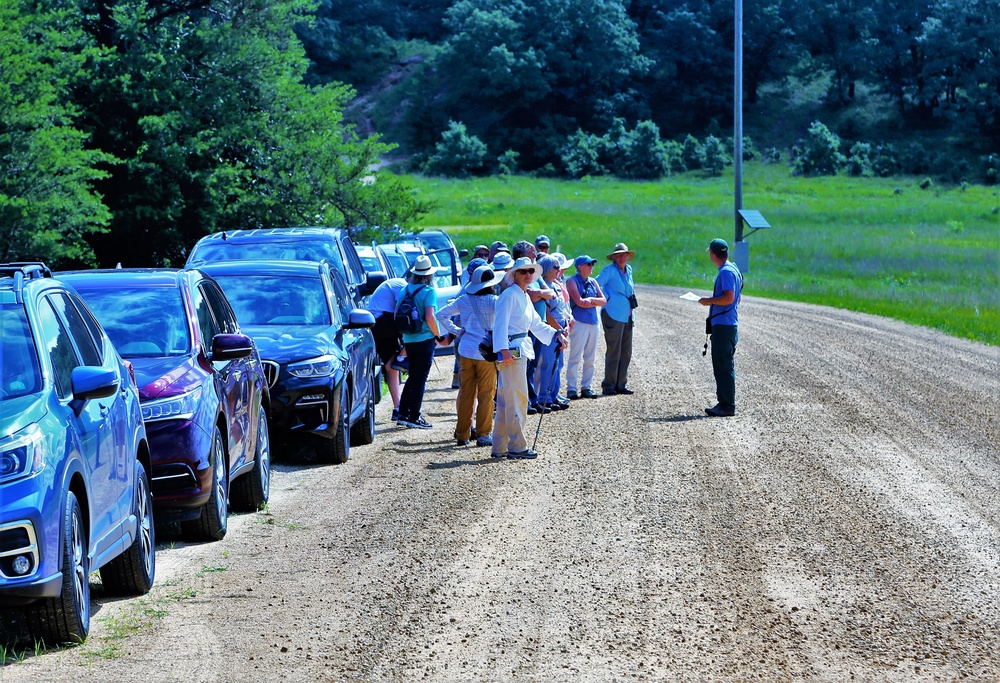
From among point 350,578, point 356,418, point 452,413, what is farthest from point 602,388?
point 350,578

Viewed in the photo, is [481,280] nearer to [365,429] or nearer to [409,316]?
[409,316]

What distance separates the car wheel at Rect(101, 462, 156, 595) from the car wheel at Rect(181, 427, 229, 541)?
1.00 m

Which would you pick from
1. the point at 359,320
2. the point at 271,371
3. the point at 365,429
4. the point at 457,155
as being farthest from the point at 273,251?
the point at 457,155

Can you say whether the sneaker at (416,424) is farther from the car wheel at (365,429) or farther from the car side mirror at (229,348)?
the car side mirror at (229,348)

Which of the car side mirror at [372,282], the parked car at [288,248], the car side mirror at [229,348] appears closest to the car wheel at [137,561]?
the car side mirror at [229,348]

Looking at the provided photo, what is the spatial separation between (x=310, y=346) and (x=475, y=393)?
1982 mm

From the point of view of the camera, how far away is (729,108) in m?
128

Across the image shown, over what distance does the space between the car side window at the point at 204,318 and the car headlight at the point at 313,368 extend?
1.90 m

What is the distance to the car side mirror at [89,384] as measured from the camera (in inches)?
257

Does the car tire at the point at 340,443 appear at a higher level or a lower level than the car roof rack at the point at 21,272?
lower

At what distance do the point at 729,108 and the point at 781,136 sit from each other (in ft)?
24.3

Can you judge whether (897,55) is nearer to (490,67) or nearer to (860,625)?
(490,67)

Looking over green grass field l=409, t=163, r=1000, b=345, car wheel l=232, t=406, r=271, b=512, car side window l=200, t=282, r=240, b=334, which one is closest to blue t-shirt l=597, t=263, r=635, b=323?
car side window l=200, t=282, r=240, b=334

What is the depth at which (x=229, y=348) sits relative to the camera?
9211mm
